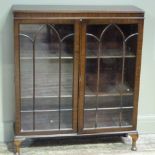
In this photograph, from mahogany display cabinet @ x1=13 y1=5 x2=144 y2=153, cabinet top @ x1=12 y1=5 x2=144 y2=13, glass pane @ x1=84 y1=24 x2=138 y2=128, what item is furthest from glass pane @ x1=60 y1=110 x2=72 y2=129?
cabinet top @ x1=12 y1=5 x2=144 y2=13

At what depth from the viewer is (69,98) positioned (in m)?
2.66

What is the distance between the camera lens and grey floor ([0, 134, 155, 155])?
9.04ft

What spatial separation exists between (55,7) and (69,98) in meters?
0.58

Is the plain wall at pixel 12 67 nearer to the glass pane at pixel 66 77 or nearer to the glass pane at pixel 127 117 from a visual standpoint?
the glass pane at pixel 127 117

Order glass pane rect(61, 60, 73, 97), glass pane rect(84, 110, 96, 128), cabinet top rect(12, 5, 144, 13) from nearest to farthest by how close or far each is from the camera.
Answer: cabinet top rect(12, 5, 144, 13) < glass pane rect(61, 60, 73, 97) < glass pane rect(84, 110, 96, 128)

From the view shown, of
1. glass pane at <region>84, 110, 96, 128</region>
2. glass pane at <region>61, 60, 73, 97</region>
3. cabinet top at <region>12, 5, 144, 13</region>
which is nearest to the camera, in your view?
cabinet top at <region>12, 5, 144, 13</region>

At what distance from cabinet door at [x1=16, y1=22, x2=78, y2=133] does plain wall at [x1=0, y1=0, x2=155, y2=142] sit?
226 millimetres

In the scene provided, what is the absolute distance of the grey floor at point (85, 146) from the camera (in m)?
2.75

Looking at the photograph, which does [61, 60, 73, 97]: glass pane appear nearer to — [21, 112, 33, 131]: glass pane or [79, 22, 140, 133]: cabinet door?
[79, 22, 140, 133]: cabinet door

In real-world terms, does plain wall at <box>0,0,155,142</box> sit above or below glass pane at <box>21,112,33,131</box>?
above

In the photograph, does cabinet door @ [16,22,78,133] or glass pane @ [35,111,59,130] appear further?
glass pane @ [35,111,59,130]

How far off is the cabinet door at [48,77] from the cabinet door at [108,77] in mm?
74

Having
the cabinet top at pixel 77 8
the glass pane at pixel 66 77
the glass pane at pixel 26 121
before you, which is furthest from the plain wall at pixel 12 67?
the glass pane at pixel 66 77

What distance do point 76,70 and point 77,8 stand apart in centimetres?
39
